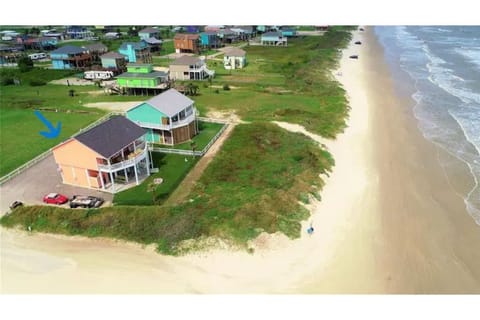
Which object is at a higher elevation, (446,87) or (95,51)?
(95,51)

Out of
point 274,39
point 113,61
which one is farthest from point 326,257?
point 274,39

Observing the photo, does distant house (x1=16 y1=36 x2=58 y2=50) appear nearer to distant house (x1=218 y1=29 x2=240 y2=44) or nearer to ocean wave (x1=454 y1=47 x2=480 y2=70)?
distant house (x1=218 y1=29 x2=240 y2=44)

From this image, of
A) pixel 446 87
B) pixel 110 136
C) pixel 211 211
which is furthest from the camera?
pixel 446 87

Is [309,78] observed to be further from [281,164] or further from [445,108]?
[281,164]

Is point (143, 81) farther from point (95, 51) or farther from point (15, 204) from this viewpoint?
point (95, 51)

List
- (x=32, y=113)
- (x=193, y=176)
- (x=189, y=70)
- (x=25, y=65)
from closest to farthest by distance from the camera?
(x=193, y=176) < (x=32, y=113) < (x=189, y=70) < (x=25, y=65)

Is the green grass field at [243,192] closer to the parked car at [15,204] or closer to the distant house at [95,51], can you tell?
the parked car at [15,204]

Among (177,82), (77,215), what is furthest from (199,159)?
(177,82)
